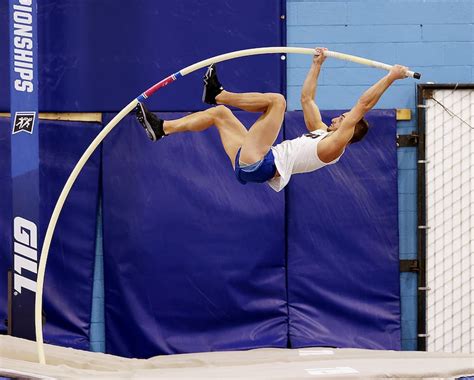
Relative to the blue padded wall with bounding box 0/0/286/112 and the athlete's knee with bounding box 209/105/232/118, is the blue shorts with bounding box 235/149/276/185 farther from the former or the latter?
the blue padded wall with bounding box 0/0/286/112

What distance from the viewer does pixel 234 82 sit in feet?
22.6

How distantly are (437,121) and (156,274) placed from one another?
246 cm

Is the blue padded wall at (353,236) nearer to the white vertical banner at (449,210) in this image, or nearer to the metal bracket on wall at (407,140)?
the metal bracket on wall at (407,140)

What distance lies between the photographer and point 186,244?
269 inches

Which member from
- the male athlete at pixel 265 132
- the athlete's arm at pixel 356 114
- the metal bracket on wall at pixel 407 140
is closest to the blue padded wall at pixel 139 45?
the metal bracket on wall at pixel 407 140

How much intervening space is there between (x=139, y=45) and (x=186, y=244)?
5.17 feet

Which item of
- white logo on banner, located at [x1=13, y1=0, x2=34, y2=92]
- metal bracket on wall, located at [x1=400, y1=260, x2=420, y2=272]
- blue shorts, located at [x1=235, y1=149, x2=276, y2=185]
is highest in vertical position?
white logo on banner, located at [x1=13, y1=0, x2=34, y2=92]

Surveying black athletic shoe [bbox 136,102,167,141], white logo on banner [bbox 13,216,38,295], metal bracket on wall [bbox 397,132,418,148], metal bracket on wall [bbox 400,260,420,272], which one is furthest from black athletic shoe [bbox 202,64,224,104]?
metal bracket on wall [bbox 400,260,420,272]

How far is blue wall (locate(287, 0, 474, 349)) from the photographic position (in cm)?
696

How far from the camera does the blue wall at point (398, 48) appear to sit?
6.96 metres

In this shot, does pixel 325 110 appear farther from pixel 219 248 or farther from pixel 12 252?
pixel 12 252

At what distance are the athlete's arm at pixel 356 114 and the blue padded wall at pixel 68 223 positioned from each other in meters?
2.30

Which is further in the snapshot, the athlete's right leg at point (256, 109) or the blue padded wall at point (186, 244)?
the blue padded wall at point (186, 244)

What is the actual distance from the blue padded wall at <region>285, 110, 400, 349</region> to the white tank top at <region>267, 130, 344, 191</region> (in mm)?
1519
